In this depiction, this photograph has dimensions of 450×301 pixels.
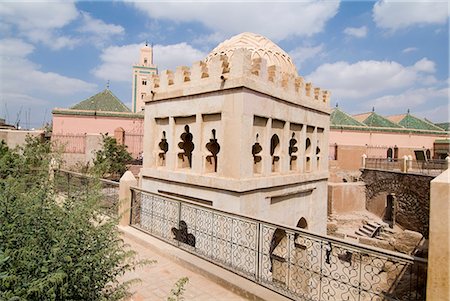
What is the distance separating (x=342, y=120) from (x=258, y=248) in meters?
28.4

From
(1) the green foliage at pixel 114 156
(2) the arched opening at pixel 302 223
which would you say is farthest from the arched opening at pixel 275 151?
(1) the green foliage at pixel 114 156

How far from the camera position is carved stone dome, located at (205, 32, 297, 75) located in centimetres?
809

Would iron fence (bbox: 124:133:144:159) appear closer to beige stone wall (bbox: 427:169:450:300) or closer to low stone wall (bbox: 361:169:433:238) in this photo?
low stone wall (bbox: 361:169:433:238)

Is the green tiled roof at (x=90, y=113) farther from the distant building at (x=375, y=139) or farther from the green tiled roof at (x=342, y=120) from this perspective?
the green tiled roof at (x=342, y=120)

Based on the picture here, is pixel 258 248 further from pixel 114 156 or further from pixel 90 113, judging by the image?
pixel 90 113

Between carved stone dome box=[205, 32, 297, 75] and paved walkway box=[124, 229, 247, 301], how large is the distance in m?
5.30

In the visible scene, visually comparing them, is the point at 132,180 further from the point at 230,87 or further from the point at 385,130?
the point at 385,130

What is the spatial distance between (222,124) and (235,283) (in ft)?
10.5

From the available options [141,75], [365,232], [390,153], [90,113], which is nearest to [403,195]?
[365,232]

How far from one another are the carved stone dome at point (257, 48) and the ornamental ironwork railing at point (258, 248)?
4.26m

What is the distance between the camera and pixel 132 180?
8.03m

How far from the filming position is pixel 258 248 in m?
4.89

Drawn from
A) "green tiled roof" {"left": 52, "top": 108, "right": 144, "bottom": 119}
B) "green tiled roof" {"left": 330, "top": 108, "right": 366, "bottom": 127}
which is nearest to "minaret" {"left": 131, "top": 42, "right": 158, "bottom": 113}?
"green tiled roof" {"left": 52, "top": 108, "right": 144, "bottom": 119}

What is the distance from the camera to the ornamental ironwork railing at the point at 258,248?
3975mm
